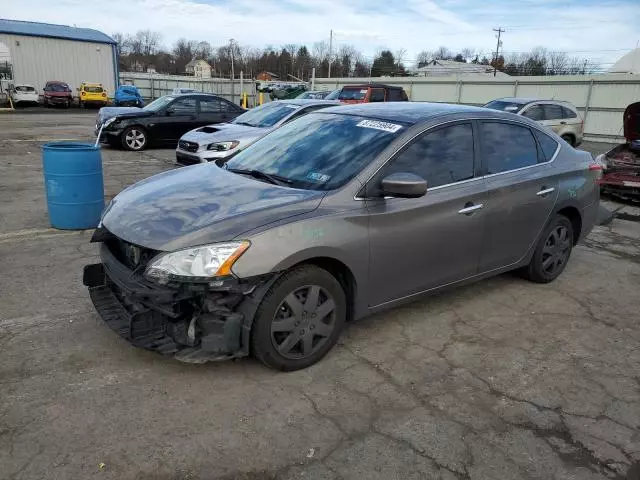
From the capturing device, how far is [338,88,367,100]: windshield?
16766 mm

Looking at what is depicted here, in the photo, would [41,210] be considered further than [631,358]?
Yes

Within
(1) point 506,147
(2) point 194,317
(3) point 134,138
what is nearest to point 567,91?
(3) point 134,138

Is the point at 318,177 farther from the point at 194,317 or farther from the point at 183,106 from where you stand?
the point at 183,106

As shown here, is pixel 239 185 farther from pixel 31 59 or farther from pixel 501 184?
pixel 31 59

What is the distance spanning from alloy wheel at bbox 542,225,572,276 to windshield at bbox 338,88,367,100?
12.3 m

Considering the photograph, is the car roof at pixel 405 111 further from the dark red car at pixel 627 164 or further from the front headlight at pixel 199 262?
the dark red car at pixel 627 164

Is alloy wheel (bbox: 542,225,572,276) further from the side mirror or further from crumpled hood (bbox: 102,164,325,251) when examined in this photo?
crumpled hood (bbox: 102,164,325,251)

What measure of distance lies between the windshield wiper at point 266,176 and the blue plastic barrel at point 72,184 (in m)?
2.73

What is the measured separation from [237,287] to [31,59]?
41.5 meters

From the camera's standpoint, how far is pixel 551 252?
5121 mm

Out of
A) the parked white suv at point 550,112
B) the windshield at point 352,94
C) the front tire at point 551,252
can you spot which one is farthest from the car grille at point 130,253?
the windshield at point 352,94

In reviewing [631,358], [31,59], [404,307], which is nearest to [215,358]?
[404,307]

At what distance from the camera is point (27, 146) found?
14031 millimetres

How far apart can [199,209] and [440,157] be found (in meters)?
1.85
